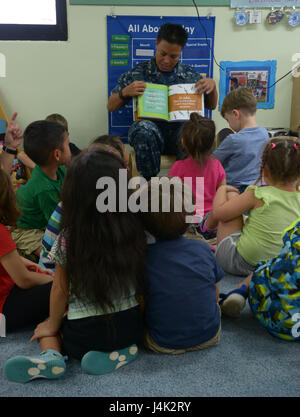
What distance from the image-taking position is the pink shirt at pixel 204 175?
5.74 feet

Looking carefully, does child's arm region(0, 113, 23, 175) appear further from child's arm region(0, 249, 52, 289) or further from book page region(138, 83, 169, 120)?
book page region(138, 83, 169, 120)

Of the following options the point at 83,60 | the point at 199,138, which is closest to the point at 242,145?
the point at 199,138

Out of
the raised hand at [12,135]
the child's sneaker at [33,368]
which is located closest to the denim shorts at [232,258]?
the child's sneaker at [33,368]

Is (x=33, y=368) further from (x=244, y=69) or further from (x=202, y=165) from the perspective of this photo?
(x=244, y=69)

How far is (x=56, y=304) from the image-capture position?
3.22 ft

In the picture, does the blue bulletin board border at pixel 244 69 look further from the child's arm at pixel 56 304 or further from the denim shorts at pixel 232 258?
the child's arm at pixel 56 304

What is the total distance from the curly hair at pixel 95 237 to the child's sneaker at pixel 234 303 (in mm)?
416

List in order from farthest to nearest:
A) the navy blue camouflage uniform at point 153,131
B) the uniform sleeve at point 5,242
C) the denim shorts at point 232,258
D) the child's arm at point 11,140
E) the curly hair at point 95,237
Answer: the navy blue camouflage uniform at point 153,131, the child's arm at point 11,140, the denim shorts at point 232,258, the uniform sleeve at point 5,242, the curly hair at point 95,237

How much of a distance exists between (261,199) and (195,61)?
1.85 m

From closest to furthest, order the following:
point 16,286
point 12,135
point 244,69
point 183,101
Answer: point 16,286 → point 12,135 → point 183,101 → point 244,69

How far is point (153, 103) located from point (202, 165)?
71 cm

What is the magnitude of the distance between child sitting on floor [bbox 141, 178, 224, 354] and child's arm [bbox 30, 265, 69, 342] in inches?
8.7
